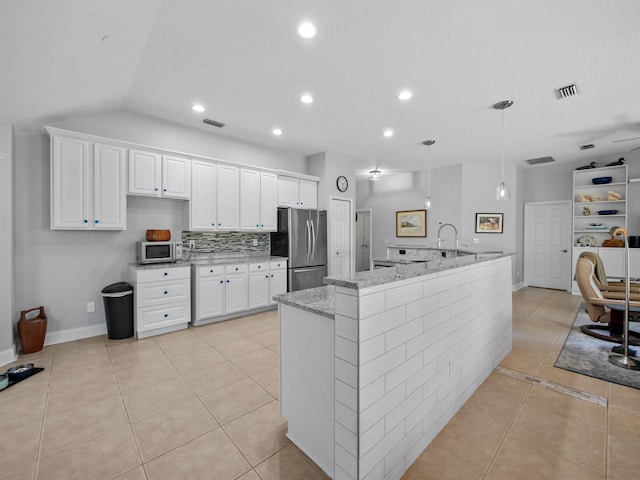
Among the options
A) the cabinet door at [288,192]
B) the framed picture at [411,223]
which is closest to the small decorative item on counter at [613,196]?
the framed picture at [411,223]

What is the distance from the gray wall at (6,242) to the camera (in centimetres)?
285

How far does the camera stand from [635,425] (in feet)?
6.47

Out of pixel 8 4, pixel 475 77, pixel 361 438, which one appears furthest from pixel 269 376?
pixel 475 77

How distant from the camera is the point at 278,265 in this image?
4.89m

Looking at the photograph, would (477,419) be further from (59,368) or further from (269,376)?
(59,368)

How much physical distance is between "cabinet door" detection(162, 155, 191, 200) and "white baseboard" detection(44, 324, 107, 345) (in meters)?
1.90

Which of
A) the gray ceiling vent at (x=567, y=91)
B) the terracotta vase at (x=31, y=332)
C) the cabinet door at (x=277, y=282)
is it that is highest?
the gray ceiling vent at (x=567, y=91)

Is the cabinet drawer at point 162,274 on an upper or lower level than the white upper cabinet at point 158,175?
lower

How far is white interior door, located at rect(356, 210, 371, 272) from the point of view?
8562mm

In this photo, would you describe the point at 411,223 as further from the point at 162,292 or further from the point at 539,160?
the point at 162,292

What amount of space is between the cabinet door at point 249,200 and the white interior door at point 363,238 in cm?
440

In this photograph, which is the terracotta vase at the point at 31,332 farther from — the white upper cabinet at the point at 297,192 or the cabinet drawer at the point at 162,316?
the white upper cabinet at the point at 297,192

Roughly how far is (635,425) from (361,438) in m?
2.09

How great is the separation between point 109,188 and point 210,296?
6.05 feet
